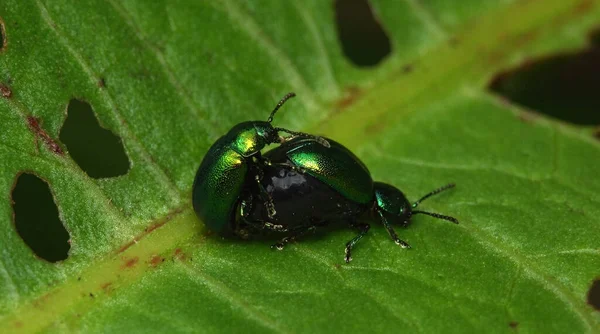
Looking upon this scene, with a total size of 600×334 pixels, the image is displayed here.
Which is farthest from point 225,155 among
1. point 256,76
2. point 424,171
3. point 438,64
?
point 438,64

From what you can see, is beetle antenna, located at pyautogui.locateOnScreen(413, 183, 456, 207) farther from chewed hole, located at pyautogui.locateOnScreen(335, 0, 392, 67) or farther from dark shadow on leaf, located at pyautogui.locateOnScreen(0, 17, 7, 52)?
dark shadow on leaf, located at pyautogui.locateOnScreen(0, 17, 7, 52)

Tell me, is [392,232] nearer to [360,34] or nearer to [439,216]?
[439,216]

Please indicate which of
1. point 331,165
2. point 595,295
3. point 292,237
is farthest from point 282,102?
point 595,295

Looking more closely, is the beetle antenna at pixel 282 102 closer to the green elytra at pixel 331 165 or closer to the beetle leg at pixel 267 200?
the green elytra at pixel 331 165

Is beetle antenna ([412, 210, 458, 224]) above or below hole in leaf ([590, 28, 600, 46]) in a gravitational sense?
above

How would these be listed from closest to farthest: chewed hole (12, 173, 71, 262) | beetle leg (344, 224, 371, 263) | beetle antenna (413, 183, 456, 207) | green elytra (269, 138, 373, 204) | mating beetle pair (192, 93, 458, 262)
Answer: chewed hole (12, 173, 71, 262) → beetle leg (344, 224, 371, 263) → mating beetle pair (192, 93, 458, 262) → green elytra (269, 138, 373, 204) → beetle antenna (413, 183, 456, 207)

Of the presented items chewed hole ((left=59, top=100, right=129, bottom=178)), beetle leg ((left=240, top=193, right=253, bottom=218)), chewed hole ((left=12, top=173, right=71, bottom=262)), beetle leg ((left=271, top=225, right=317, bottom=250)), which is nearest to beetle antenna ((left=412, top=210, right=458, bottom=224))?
beetle leg ((left=271, top=225, right=317, bottom=250))

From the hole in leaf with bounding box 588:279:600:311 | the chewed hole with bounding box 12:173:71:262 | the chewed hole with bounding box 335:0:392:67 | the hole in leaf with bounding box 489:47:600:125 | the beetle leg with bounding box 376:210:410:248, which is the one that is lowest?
the hole in leaf with bounding box 588:279:600:311

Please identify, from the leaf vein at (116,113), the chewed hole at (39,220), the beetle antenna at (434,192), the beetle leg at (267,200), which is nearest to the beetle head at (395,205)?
the beetle antenna at (434,192)
